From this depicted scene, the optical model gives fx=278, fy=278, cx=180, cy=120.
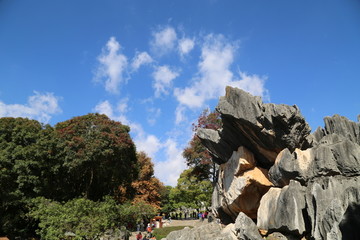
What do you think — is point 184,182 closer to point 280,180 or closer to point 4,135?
point 4,135

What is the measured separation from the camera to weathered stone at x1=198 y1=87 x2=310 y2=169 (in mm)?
13094

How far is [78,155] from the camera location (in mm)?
19922

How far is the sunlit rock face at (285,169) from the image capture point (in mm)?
9969

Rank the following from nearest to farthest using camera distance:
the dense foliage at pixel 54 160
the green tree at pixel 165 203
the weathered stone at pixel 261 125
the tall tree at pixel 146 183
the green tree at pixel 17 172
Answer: the weathered stone at pixel 261 125
the green tree at pixel 17 172
the dense foliage at pixel 54 160
the tall tree at pixel 146 183
the green tree at pixel 165 203

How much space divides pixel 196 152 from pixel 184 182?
1343 cm

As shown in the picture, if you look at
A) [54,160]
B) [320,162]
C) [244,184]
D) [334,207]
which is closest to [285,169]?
[320,162]

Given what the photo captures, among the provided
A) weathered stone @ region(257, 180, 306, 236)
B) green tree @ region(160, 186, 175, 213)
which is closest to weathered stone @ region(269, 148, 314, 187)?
weathered stone @ region(257, 180, 306, 236)

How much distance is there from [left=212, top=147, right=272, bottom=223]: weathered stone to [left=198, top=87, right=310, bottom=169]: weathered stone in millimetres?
747

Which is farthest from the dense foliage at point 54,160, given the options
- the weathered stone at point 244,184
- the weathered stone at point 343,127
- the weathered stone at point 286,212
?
the weathered stone at point 343,127

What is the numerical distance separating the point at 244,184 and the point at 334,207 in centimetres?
564

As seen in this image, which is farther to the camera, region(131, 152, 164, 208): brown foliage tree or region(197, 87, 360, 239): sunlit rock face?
region(131, 152, 164, 208): brown foliage tree

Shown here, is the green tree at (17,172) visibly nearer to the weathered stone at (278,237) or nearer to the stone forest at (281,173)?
the stone forest at (281,173)

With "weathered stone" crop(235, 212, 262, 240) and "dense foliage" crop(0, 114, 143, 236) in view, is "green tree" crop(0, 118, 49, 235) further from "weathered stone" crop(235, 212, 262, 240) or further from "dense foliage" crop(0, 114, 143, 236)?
"weathered stone" crop(235, 212, 262, 240)

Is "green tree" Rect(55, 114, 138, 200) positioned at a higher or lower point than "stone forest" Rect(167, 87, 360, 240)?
higher
